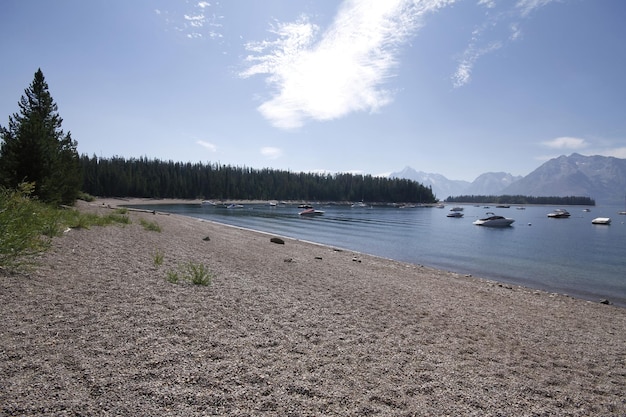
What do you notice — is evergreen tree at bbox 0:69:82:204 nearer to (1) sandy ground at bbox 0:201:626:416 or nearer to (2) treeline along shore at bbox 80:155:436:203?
(1) sandy ground at bbox 0:201:626:416

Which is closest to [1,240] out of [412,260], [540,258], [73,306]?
[73,306]

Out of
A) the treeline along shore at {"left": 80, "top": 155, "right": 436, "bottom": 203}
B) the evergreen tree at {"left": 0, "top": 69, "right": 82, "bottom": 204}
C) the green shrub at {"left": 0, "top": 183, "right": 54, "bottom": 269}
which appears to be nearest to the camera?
the green shrub at {"left": 0, "top": 183, "right": 54, "bottom": 269}

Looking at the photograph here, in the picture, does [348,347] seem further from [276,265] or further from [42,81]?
[42,81]

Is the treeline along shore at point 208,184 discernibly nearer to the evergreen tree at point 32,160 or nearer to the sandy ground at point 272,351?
the evergreen tree at point 32,160

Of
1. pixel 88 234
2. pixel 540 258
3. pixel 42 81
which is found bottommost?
pixel 540 258

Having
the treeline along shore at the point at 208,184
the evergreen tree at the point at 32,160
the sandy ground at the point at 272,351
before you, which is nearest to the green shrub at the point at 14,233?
the sandy ground at the point at 272,351

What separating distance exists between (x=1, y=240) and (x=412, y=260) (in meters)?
24.9

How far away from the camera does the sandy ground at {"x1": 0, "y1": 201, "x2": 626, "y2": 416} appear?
4.14 metres

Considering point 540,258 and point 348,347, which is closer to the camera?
point 348,347

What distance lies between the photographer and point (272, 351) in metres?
5.76

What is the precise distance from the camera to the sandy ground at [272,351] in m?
4.14

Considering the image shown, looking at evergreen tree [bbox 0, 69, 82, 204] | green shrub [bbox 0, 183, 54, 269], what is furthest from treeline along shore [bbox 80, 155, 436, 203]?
green shrub [bbox 0, 183, 54, 269]

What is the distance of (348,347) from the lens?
6.35 meters

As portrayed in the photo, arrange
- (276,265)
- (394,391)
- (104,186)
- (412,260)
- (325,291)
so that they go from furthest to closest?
(104,186), (412,260), (276,265), (325,291), (394,391)
